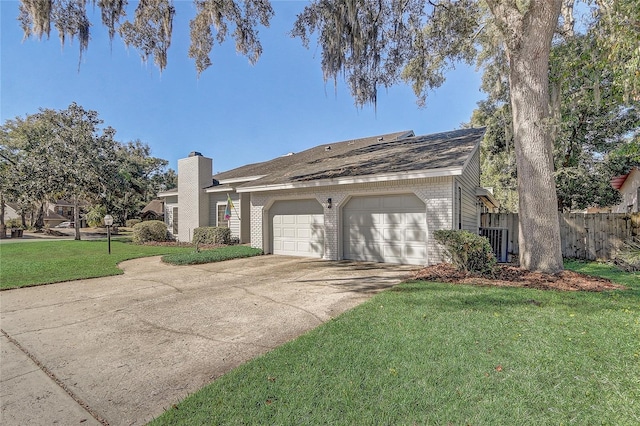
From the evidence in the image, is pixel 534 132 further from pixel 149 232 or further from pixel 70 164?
pixel 70 164

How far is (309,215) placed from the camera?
430 inches

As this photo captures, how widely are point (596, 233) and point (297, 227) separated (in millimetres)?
10368

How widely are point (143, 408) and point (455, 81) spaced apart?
1543cm

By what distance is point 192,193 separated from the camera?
1680 centimetres

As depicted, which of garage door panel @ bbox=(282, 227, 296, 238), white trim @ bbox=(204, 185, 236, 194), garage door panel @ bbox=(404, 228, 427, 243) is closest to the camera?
garage door panel @ bbox=(404, 228, 427, 243)

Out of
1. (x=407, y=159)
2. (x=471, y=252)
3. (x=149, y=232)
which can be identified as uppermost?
(x=407, y=159)

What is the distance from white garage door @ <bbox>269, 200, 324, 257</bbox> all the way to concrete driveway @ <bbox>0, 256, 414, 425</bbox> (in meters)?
3.00

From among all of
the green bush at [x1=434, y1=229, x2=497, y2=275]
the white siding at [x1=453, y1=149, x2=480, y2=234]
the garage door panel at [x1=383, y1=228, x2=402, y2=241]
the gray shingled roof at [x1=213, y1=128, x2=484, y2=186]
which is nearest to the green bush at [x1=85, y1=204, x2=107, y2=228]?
the gray shingled roof at [x1=213, y1=128, x2=484, y2=186]

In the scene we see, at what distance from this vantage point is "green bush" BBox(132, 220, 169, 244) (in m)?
17.2

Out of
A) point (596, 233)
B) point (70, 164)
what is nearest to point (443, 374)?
point (596, 233)

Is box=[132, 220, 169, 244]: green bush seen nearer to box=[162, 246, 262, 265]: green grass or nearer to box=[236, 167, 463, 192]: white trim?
box=[162, 246, 262, 265]: green grass

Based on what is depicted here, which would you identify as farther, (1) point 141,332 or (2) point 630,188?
(2) point 630,188

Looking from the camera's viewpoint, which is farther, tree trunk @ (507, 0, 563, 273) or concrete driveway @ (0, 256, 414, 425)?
tree trunk @ (507, 0, 563, 273)

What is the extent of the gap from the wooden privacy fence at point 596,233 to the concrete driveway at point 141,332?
24.7 ft
